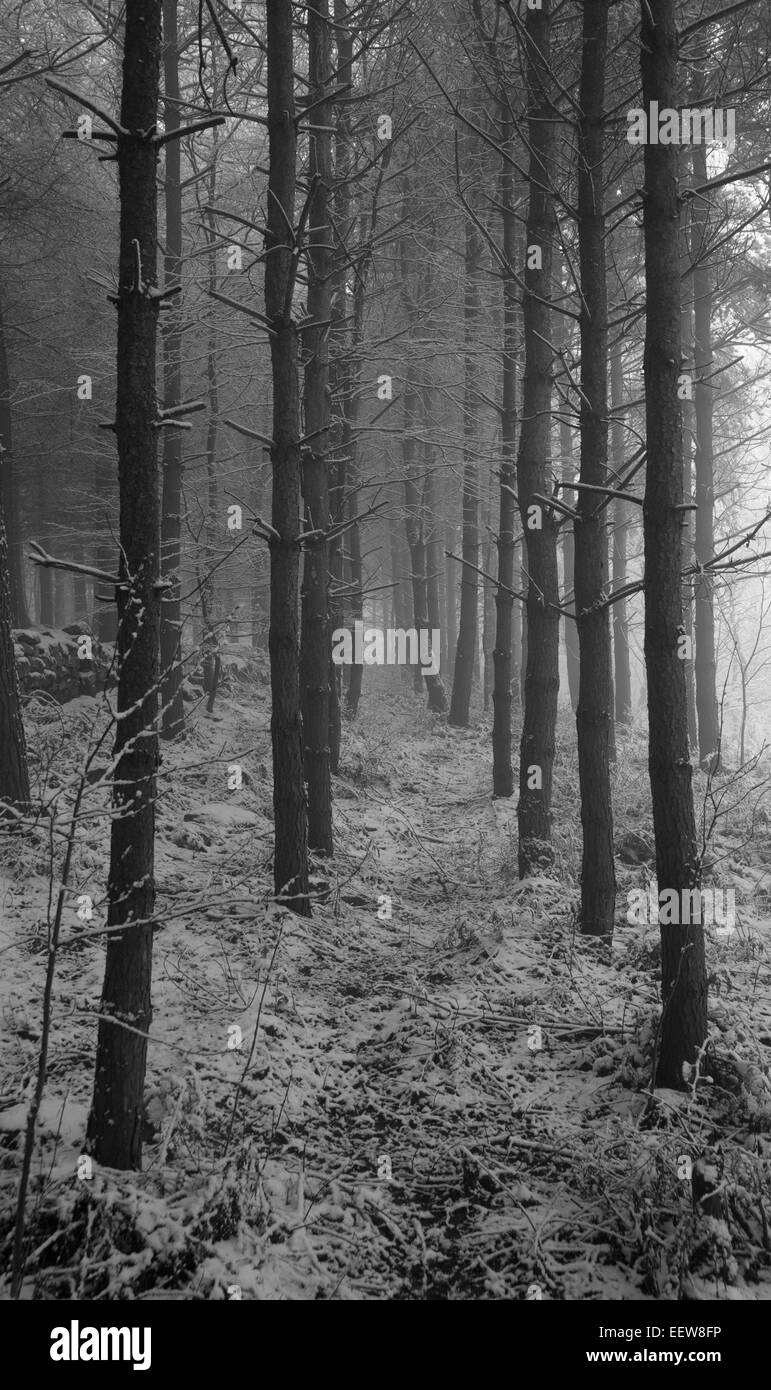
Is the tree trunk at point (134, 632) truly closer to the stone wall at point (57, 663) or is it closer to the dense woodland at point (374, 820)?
the dense woodland at point (374, 820)

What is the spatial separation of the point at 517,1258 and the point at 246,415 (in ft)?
53.5

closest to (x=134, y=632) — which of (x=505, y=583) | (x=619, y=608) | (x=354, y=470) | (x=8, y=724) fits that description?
(x=8, y=724)

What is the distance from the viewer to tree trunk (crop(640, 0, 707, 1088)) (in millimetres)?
4770

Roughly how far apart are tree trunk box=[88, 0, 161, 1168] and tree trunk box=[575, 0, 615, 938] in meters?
3.89

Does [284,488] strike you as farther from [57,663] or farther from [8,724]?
[57,663]

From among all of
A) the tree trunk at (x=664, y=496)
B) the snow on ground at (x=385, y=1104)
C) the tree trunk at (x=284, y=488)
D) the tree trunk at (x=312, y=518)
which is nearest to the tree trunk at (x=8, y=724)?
the snow on ground at (x=385, y=1104)

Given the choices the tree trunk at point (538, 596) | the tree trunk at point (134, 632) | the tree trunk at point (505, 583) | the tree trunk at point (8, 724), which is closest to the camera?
the tree trunk at point (134, 632)

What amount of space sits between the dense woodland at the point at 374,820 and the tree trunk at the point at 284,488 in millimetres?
39

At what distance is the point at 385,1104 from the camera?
482 centimetres

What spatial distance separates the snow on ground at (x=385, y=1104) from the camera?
3.48 m

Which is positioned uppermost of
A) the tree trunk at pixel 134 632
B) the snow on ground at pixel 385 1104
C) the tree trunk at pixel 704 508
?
the tree trunk at pixel 704 508

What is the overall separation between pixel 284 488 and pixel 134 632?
12.5 ft

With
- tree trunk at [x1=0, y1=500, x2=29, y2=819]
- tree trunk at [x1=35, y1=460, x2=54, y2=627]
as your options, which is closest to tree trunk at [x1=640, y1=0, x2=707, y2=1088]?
tree trunk at [x1=0, y1=500, x2=29, y2=819]

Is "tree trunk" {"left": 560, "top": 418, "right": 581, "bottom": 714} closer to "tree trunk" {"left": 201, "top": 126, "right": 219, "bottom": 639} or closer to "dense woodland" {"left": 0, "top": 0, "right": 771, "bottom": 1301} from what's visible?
"dense woodland" {"left": 0, "top": 0, "right": 771, "bottom": 1301}
